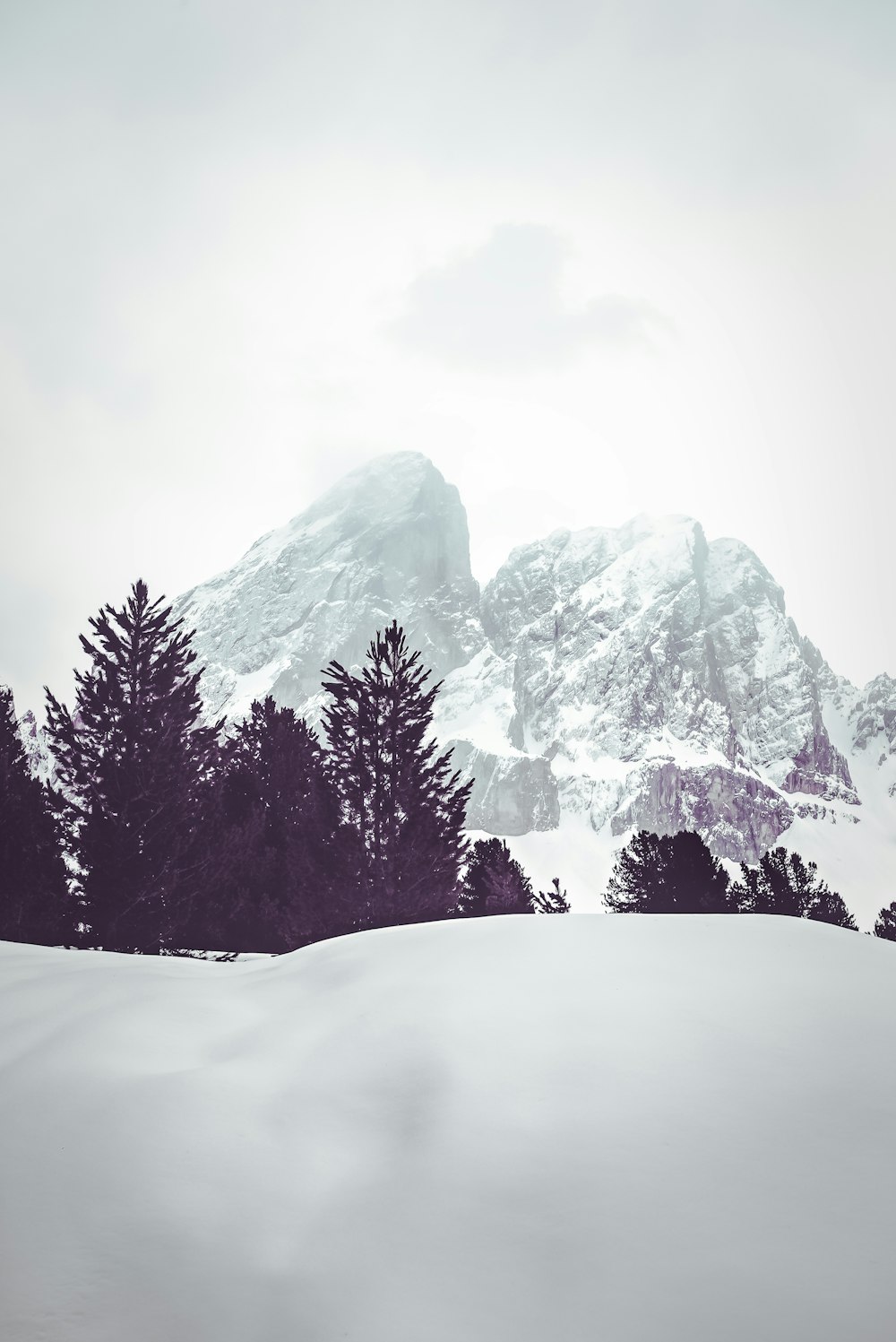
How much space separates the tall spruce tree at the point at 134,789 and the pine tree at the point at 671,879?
14291 millimetres

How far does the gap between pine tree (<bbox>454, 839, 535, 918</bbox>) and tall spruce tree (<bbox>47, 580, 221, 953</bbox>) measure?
9977 millimetres

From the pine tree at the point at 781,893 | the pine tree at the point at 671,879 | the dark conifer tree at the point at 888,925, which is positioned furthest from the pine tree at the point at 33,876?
the dark conifer tree at the point at 888,925

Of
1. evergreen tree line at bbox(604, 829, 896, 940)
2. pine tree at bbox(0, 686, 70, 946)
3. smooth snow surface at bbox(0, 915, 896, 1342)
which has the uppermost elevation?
evergreen tree line at bbox(604, 829, 896, 940)

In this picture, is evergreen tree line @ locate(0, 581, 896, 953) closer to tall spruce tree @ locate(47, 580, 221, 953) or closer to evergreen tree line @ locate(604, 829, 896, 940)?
tall spruce tree @ locate(47, 580, 221, 953)

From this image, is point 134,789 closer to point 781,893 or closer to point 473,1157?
point 473,1157

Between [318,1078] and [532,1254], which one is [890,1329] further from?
[318,1078]

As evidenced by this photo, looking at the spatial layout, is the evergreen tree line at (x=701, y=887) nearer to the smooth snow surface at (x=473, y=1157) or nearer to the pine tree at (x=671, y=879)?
the pine tree at (x=671, y=879)

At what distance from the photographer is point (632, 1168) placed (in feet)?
7.55

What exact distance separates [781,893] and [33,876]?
24779 millimetres

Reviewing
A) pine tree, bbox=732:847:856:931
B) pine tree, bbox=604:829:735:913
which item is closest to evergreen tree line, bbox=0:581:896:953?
Result: pine tree, bbox=604:829:735:913

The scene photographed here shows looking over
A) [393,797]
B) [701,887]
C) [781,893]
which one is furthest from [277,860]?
[781,893]

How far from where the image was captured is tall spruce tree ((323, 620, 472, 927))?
18.1 metres

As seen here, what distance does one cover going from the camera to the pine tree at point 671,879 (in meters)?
25.4

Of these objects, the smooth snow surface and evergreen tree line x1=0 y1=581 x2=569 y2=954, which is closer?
the smooth snow surface
